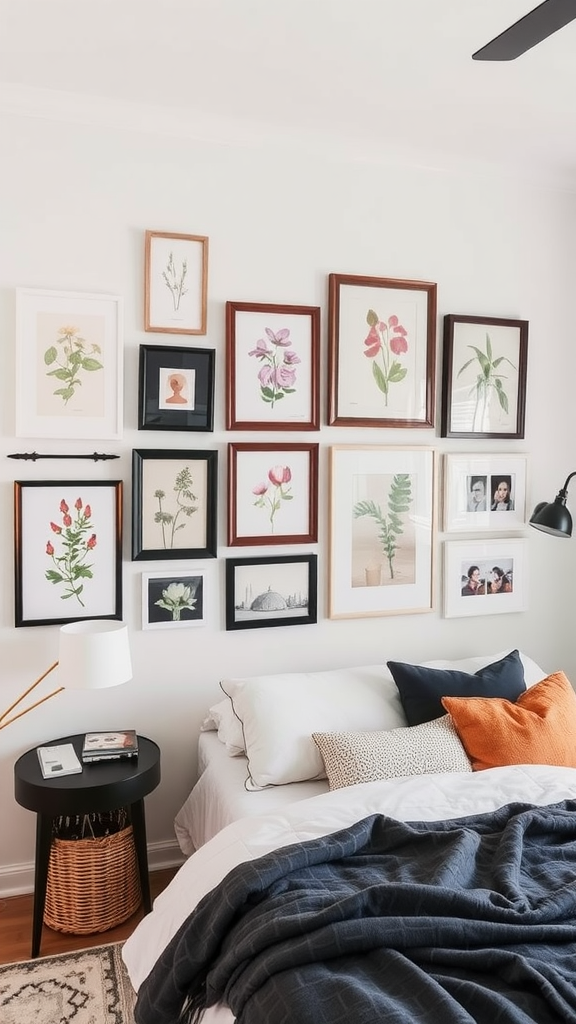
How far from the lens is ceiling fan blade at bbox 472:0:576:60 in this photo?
150 centimetres

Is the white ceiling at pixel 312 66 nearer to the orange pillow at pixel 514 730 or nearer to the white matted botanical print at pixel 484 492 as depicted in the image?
the white matted botanical print at pixel 484 492

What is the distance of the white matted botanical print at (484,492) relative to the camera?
10.5 feet

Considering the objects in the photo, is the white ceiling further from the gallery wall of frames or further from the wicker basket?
the wicker basket

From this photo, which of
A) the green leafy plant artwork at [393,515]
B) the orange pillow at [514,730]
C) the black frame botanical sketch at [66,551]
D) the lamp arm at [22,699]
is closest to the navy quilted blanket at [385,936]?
the orange pillow at [514,730]

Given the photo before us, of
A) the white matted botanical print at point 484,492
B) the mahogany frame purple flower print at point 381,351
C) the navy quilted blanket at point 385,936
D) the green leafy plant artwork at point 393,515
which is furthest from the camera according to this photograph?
the white matted botanical print at point 484,492

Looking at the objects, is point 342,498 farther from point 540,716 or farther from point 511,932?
point 511,932

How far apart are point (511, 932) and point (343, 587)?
161 cm

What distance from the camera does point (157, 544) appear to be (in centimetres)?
278

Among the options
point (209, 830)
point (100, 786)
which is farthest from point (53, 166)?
point (209, 830)

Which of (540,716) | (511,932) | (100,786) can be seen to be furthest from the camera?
(540,716)

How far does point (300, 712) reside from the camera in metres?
2.54

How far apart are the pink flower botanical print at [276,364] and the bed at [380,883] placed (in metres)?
1.05

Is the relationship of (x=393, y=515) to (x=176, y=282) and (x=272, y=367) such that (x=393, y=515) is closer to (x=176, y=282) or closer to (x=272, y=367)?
(x=272, y=367)

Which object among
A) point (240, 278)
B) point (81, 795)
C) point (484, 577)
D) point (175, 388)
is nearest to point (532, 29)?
point (240, 278)
